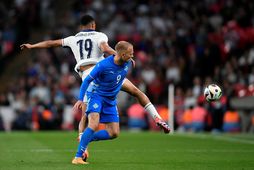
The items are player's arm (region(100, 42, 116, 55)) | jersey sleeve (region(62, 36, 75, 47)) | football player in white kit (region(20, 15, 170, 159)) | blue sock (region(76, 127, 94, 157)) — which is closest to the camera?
blue sock (region(76, 127, 94, 157))

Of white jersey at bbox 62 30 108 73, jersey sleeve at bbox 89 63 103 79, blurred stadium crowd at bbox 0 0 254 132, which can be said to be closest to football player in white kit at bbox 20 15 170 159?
white jersey at bbox 62 30 108 73

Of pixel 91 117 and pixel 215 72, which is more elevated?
pixel 215 72

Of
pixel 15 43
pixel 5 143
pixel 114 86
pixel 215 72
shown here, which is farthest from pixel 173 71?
pixel 114 86

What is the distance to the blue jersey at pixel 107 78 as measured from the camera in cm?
1182

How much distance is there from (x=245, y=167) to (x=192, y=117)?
13709mm

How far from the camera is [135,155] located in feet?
45.4

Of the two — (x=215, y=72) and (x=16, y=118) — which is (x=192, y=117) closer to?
(x=215, y=72)

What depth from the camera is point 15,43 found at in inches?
1187

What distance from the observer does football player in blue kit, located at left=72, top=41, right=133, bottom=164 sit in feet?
38.5

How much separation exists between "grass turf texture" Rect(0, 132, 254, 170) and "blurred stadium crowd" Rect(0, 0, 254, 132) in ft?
23.7

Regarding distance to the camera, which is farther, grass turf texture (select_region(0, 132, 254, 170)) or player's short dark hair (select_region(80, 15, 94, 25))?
player's short dark hair (select_region(80, 15, 94, 25))

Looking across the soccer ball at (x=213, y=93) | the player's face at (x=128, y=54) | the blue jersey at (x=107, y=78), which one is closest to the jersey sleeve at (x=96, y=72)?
the blue jersey at (x=107, y=78)

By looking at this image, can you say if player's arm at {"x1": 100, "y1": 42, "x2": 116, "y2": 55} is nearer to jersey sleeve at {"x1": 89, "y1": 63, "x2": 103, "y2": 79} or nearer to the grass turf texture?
jersey sleeve at {"x1": 89, "y1": 63, "x2": 103, "y2": 79}

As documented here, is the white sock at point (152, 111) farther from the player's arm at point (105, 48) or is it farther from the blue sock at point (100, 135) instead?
the player's arm at point (105, 48)
